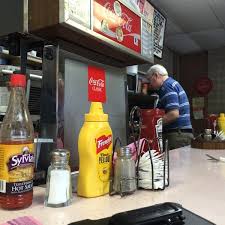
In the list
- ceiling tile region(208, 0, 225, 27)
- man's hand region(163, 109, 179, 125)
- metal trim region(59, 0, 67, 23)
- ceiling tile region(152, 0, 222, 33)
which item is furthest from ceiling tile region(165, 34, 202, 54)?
metal trim region(59, 0, 67, 23)

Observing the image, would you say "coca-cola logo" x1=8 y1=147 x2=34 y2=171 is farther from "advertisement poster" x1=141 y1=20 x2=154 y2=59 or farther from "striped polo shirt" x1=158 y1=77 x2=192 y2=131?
"striped polo shirt" x1=158 y1=77 x2=192 y2=131

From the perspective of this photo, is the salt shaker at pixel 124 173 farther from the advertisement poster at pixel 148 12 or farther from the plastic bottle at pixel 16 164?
the advertisement poster at pixel 148 12

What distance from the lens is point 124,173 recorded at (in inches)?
31.7

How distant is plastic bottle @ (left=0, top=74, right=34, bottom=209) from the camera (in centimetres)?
66

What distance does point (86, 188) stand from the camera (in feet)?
2.58

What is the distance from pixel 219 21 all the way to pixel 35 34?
4.36 meters

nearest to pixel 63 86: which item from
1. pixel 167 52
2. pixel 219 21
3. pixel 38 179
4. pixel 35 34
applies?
pixel 35 34

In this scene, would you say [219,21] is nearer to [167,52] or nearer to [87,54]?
[167,52]

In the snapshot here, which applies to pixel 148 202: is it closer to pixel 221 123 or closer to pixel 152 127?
pixel 152 127

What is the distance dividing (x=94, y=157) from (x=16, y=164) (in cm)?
20

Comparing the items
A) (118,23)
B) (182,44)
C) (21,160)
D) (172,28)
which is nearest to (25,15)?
(118,23)

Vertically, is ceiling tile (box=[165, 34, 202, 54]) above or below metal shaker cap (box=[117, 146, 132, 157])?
above

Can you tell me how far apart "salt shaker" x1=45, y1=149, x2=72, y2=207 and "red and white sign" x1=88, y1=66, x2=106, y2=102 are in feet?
1.43

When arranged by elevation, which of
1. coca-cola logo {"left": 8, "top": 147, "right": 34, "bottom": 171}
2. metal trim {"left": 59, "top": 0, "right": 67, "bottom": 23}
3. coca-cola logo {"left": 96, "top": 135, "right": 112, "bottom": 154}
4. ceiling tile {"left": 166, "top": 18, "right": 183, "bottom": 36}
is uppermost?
ceiling tile {"left": 166, "top": 18, "right": 183, "bottom": 36}
